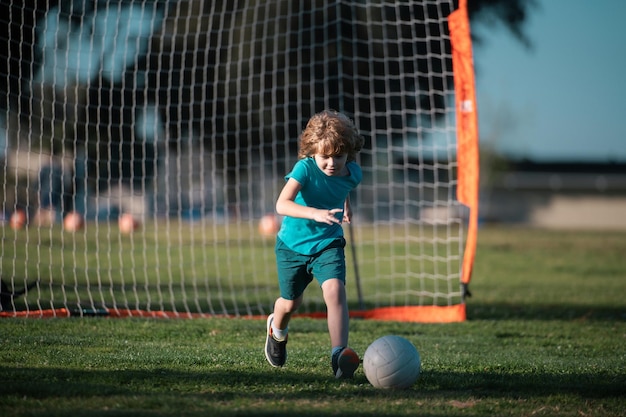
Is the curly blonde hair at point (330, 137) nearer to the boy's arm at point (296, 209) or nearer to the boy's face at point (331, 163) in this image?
the boy's face at point (331, 163)

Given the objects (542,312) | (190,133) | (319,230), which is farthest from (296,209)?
(190,133)

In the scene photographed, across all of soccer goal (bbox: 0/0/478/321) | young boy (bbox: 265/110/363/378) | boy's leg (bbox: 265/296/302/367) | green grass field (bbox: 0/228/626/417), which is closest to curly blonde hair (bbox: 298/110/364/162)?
young boy (bbox: 265/110/363/378)

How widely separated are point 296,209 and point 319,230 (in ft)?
1.11

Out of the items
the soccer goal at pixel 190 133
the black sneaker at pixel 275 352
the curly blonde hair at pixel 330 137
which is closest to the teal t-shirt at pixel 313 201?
the curly blonde hair at pixel 330 137

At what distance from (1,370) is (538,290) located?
329 inches

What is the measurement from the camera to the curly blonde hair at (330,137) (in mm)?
4625

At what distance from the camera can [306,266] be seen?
4.78 metres

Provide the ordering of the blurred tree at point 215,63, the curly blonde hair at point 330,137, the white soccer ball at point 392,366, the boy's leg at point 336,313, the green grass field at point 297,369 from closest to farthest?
the green grass field at point 297,369 < the white soccer ball at point 392,366 < the boy's leg at point 336,313 < the curly blonde hair at point 330,137 < the blurred tree at point 215,63

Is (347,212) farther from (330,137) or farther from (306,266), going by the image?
(330,137)

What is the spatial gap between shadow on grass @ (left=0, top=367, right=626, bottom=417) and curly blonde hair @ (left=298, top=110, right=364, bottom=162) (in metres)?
1.33

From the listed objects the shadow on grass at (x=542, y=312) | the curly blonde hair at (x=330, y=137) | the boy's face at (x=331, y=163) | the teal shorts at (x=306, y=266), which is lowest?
the shadow on grass at (x=542, y=312)

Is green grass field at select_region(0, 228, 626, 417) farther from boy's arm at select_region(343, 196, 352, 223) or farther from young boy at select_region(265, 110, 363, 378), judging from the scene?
boy's arm at select_region(343, 196, 352, 223)

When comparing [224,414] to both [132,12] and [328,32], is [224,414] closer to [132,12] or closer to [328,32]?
[132,12]

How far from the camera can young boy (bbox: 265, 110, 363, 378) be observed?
4535 millimetres
